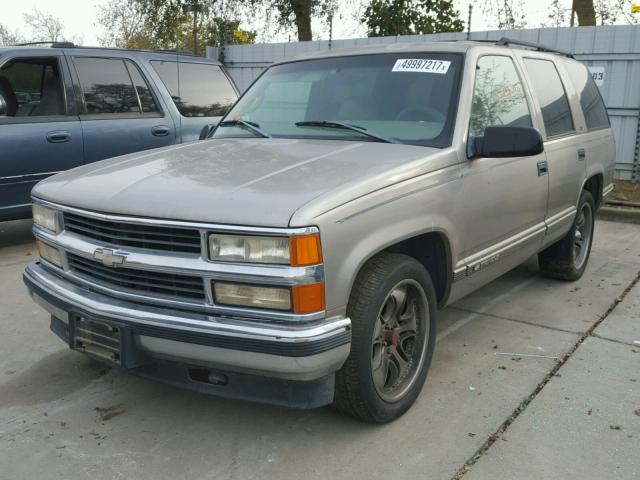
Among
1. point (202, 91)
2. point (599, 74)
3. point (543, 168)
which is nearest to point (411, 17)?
point (599, 74)

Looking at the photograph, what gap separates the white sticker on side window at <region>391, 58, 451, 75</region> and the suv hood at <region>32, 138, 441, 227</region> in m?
0.64

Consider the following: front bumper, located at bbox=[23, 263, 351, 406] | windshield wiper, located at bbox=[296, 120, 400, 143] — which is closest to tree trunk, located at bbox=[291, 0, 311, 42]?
windshield wiper, located at bbox=[296, 120, 400, 143]

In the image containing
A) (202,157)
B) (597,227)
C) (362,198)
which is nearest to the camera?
(362,198)

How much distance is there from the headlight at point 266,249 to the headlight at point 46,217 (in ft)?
3.62

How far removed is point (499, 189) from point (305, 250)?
1771mm

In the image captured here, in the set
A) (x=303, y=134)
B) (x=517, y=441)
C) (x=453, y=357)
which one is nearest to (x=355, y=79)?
(x=303, y=134)

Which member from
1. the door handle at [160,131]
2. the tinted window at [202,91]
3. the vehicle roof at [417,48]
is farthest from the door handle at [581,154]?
the door handle at [160,131]

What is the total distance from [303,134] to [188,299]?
148cm

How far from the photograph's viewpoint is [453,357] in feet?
12.9

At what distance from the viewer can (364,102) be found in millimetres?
3773

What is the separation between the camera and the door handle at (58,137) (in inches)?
243

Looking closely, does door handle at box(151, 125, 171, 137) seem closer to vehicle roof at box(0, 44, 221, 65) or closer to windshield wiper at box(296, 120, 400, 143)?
vehicle roof at box(0, 44, 221, 65)

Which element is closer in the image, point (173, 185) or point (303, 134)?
point (173, 185)

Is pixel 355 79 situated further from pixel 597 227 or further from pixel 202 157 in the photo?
pixel 597 227
